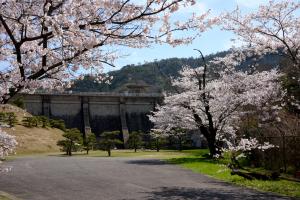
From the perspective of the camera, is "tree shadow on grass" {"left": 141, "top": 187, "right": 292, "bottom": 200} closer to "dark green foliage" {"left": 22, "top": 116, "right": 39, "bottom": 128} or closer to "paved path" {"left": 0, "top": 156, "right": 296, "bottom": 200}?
"paved path" {"left": 0, "top": 156, "right": 296, "bottom": 200}

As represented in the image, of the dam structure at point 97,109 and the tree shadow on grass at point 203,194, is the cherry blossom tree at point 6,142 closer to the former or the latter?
the tree shadow on grass at point 203,194

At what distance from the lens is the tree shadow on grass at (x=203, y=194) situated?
10.9 metres

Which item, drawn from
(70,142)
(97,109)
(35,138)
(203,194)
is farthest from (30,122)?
(203,194)

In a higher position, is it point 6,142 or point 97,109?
point 97,109

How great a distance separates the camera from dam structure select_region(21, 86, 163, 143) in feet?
190

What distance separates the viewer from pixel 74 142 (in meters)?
35.2

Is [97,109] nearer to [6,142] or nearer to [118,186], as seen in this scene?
[118,186]

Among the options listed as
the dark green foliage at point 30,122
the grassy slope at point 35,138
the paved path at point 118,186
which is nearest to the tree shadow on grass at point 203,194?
the paved path at point 118,186

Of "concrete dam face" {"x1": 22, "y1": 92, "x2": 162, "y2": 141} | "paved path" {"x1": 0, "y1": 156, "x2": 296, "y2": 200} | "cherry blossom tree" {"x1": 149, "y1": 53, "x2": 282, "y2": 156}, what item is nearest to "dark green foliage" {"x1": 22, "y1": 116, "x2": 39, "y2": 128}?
"concrete dam face" {"x1": 22, "y1": 92, "x2": 162, "y2": 141}

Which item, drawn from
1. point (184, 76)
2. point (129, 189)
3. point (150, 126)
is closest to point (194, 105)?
point (184, 76)

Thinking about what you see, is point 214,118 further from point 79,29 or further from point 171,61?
point 171,61

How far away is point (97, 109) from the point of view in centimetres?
6262

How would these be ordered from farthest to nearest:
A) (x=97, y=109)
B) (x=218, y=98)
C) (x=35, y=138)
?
(x=97, y=109) → (x=35, y=138) → (x=218, y=98)

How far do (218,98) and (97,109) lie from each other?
39025 millimetres
